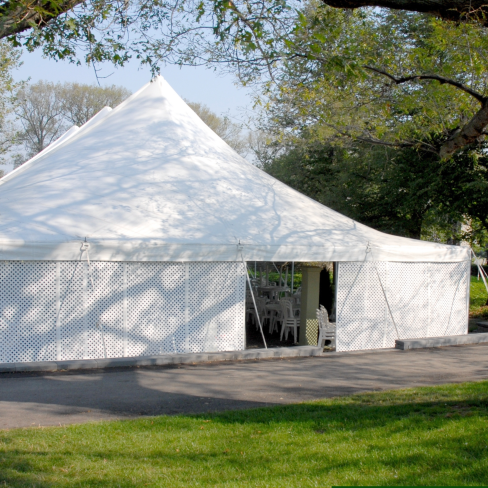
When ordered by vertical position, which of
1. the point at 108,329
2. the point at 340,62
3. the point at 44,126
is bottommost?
the point at 108,329

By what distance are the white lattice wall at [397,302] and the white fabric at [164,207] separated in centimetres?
34

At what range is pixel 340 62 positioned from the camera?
7066mm

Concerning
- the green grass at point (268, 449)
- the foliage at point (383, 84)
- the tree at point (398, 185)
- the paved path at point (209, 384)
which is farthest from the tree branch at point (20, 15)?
the tree at point (398, 185)

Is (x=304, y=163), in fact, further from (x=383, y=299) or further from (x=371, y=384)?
(x=371, y=384)

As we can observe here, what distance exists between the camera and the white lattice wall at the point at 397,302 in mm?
10867

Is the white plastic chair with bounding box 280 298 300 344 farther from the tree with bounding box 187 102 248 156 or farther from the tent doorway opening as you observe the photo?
the tree with bounding box 187 102 248 156

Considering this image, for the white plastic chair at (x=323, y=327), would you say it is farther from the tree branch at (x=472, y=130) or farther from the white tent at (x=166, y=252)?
the tree branch at (x=472, y=130)

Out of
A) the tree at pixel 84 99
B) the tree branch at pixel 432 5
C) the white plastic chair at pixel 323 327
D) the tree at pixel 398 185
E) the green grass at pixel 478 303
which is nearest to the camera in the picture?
the tree branch at pixel 432 5

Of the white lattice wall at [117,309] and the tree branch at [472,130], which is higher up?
the tree branch at [472,130]

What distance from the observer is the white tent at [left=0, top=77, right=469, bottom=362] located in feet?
29.5

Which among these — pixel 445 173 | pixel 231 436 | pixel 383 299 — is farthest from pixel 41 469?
pixel 445 173

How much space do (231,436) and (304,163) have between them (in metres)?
20.2

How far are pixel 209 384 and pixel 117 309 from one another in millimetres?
2442

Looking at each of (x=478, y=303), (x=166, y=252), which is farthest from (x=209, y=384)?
(x=478, y=303)
